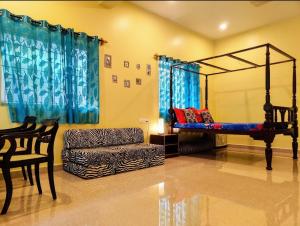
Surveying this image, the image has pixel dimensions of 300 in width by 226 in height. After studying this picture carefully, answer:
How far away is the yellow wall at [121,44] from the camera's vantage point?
316cm

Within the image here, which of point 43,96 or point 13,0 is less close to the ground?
point 13,0

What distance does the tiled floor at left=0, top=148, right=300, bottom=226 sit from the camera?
162cm

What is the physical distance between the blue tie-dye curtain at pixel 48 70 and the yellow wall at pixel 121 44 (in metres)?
0.16

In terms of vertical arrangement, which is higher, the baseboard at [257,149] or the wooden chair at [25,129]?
the wooden chair at [25,129]

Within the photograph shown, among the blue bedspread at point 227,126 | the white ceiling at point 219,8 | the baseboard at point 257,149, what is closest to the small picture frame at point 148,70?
the blue bedspread at point 227,126

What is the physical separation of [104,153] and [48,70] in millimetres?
1389

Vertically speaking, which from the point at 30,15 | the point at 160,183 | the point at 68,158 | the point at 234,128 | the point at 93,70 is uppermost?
the point at 30,15

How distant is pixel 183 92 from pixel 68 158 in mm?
2944

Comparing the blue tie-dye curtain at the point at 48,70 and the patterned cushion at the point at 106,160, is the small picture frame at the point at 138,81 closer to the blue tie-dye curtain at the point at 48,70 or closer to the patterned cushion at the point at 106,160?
the blue tie-dye curtain at the point at 48,70

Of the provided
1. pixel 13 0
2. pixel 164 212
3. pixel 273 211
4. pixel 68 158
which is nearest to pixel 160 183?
pixel 164 212

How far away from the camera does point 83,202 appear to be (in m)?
1.96

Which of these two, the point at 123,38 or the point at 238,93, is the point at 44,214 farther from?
the point at 238,93

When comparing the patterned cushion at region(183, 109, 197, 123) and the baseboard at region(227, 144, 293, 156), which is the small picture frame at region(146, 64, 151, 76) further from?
the baseboard at region(227, 144, 293, 156)

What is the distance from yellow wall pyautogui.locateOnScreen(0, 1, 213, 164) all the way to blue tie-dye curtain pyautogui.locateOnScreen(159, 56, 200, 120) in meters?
0.16
